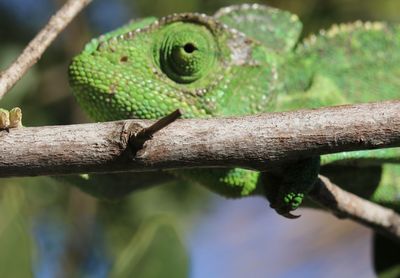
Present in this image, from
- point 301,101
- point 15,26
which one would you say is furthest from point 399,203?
point 15,26

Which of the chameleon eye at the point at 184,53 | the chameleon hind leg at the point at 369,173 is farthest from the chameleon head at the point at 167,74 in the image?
the chameleon hind leg at the point at 369,173

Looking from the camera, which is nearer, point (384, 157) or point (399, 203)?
point (384, 157)

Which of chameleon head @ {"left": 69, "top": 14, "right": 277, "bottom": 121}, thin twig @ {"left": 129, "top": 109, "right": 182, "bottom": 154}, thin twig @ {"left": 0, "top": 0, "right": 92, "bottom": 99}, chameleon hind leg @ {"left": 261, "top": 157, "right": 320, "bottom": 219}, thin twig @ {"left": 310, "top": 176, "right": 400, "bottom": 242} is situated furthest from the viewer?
chameleon head @ {"left": 69, "top": 14, "right": 277, "bottom": 121}

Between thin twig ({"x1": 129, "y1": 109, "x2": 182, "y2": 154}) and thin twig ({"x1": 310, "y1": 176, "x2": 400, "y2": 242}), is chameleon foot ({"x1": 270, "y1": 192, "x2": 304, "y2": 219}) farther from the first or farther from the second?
thin twig ({"x1": 129, "y1": 109, "x2": 182, "y2": 154})

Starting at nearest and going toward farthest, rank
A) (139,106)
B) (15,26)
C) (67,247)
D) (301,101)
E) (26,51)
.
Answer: (26,51) → (139,106) → (301,101) → (67,247) → (15,26)

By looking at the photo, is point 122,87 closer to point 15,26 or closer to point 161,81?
point 161,81

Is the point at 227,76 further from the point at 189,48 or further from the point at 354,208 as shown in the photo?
the point at 354,208

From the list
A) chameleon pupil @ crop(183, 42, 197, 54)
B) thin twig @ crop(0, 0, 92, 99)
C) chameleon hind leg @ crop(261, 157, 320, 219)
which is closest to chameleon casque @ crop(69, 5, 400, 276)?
chameleon pupil @ crop(183, 42, 197, 54)
